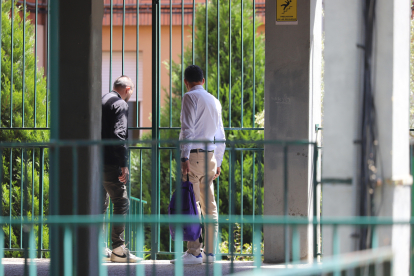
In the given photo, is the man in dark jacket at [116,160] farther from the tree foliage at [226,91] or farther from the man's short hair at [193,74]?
the tree foliage at [226,91]

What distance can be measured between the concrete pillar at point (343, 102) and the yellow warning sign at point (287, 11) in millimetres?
2321

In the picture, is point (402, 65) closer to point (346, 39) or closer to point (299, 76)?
point (346, 39)

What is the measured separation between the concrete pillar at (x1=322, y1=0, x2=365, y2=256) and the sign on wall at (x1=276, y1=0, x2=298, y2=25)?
2.32m

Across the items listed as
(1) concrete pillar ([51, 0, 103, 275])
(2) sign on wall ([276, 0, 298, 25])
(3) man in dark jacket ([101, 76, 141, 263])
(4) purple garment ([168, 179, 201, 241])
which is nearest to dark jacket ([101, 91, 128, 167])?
(3) man in dark jacket ([101, 76, 141, 263])

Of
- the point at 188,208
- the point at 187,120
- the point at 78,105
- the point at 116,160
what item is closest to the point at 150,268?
the point at 188,208

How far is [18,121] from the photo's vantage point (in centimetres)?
866

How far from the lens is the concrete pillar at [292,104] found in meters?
5.24

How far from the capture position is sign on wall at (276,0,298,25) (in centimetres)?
524

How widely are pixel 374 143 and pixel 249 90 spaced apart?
7187 millimetres

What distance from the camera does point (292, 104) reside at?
5266 millimetres

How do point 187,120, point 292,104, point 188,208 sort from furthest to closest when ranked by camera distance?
point 292,104 < point 187,120 < point 188,208

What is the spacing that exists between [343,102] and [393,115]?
270 millimetres

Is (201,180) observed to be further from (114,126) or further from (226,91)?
(226,91)

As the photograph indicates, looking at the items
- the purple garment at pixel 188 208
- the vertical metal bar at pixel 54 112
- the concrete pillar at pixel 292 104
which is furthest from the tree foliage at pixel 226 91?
the vertical metal bar at pixel 54 112
